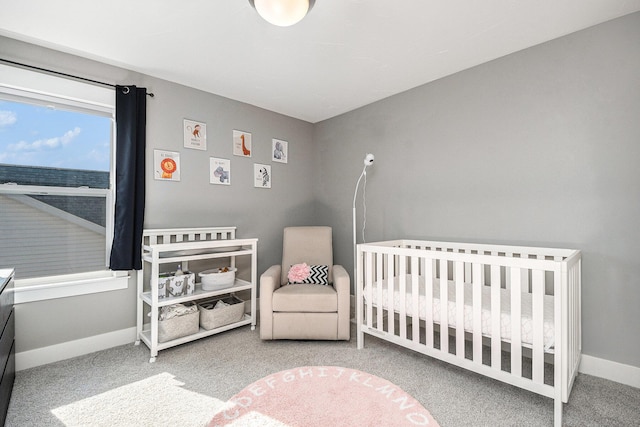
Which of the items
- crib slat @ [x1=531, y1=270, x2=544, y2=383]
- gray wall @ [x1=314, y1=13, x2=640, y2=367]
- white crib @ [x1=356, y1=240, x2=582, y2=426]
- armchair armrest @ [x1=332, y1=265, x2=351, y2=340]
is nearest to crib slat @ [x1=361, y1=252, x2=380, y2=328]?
white crib @ [x1=356, y1=240, x2=582, y2=426]

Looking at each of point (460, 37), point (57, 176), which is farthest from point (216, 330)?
point (460, 37)

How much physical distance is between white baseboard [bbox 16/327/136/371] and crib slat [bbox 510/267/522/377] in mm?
2831

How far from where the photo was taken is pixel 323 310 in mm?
2500

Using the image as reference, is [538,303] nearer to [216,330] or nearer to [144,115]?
[216,330]

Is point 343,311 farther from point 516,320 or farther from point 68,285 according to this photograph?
point 68,285

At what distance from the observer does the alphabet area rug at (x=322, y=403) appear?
5.12 feet

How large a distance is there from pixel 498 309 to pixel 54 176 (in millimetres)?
3221

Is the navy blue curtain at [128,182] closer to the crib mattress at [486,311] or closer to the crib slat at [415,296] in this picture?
the crib mattress at [486,311]

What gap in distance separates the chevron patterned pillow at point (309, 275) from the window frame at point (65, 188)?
1.43 metres

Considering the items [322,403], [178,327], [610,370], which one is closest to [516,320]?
[610,370]

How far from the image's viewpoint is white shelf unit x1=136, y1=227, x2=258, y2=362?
89.7 inches

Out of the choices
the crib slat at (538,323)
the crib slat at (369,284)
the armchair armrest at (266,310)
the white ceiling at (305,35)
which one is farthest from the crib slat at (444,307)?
the white ceiling at (305,35)

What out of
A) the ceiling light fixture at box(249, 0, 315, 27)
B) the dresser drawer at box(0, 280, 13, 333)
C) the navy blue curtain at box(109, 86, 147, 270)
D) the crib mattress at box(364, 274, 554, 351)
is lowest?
the crib mattress at box(364, 274, 554, 351)

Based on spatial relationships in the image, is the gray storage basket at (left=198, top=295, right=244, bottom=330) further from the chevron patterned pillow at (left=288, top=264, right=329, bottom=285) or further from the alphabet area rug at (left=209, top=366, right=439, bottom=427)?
the alphabet area rug at (left=209, top=366, right=439, bottom=427)
